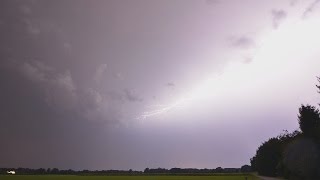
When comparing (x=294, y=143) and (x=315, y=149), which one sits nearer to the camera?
(x=315, y=149)

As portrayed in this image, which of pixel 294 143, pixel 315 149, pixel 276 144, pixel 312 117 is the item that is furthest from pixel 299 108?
pixel 276 144

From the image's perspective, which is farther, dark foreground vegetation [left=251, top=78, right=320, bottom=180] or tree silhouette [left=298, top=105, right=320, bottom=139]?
tree silhouette [left=298, top=105, right=320, bottom=139]

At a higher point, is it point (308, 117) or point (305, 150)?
point (308, 117)

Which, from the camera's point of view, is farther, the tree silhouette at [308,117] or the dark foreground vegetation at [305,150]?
the tree silhouette at [308,117]

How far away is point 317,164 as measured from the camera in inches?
2141

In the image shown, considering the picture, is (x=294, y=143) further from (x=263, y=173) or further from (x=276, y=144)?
(x=263, y=173)

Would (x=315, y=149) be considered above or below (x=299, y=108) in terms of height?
below

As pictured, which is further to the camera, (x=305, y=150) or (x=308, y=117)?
(x=308, y=117)

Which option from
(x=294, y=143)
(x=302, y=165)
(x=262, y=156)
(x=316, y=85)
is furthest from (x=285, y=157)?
(x=262, y=156)

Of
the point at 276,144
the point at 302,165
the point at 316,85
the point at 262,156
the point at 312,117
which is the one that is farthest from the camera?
the point at 262,156

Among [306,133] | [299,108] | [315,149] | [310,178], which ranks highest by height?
[299,108]

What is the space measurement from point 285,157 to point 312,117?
27.2ft

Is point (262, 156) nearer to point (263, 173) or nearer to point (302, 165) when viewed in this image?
point (263, 173)

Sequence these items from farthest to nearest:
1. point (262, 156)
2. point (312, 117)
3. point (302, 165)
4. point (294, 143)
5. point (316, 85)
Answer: point (262, 156) → point (312, 117) → point (294, 143) → point (302, 165) → point (316, 85)
